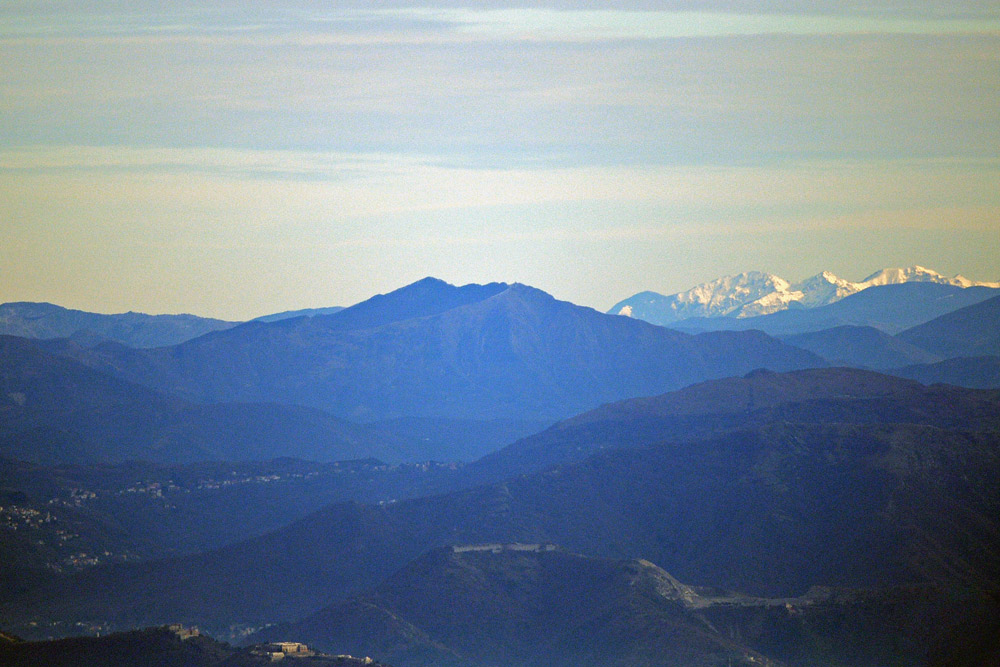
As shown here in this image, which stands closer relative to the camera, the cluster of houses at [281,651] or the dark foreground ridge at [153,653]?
the dark foreground ridge at [153,653]

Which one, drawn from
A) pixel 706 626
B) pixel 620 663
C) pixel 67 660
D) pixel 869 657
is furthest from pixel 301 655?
pixel 869 657

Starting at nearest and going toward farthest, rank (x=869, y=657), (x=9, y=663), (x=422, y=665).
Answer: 1. (x=9, y=663)
2. (x=869, y=657)
3. (x=422, y=665)

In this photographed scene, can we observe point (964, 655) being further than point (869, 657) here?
No

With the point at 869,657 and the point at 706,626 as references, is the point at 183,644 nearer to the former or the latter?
the point at 706,626

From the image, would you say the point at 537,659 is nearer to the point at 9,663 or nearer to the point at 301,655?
the point at 301,655

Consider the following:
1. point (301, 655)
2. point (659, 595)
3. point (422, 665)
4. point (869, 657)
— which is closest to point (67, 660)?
point (301, 655)

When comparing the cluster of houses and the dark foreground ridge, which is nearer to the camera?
the dark foreground ridge

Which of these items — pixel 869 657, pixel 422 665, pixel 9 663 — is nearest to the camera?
pixel 9 663

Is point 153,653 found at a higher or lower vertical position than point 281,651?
higher

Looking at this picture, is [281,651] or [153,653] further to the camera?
[281,651]
